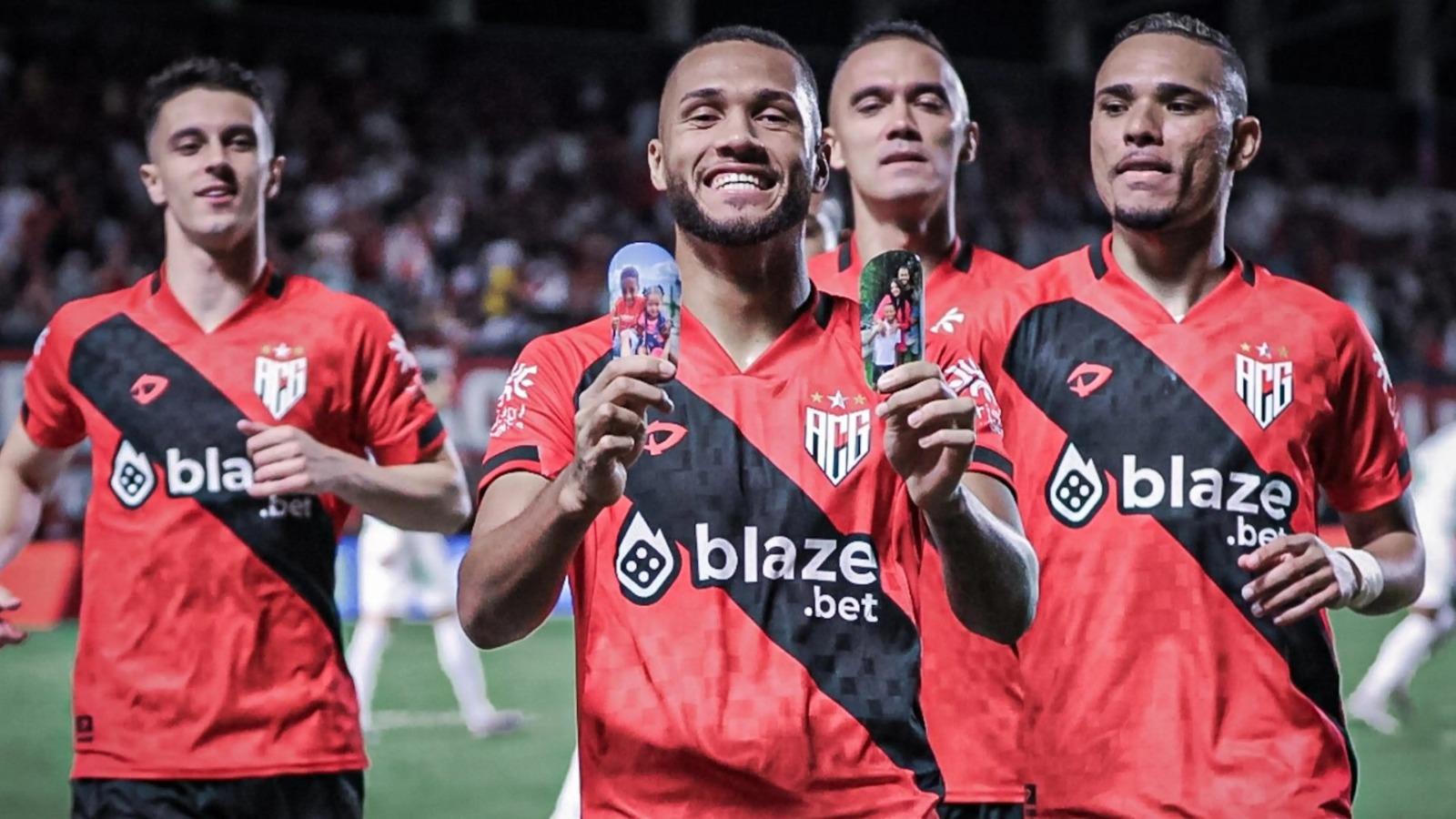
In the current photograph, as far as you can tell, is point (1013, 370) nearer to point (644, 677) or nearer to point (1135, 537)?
point (1135, 537)

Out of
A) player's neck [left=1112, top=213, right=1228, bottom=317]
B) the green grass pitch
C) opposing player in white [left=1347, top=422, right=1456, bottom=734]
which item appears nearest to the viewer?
player's neck [left=1112, top=213, right=1228, bottom=317]

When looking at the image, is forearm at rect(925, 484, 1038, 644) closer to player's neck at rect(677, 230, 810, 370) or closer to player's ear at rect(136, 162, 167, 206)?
player's neck at rect(677, 230, 810, 370)

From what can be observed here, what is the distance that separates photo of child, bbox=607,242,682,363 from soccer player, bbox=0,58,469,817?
197 centimetres

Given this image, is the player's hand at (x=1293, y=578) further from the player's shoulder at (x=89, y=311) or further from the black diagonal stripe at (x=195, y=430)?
the player's shoulder at (x=89, y=311)

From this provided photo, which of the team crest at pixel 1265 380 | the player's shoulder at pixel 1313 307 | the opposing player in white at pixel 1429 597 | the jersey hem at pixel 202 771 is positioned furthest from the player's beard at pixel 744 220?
the opposing player in white at pixel 1429 597

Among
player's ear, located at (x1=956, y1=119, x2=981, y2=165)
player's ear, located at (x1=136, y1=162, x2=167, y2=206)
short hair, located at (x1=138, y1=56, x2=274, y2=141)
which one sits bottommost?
player's ear, located at (x1=136, y1=162, x2=167, y2=206)

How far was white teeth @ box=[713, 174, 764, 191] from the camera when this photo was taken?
2857 millimetres

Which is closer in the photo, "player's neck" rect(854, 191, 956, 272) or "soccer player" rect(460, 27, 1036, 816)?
"soccer player" rect(460, 27, 1036, 816)

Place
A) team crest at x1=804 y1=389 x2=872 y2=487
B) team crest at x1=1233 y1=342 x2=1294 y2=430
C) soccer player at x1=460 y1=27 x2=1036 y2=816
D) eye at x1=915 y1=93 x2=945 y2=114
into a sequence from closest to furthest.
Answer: soccer player at x1=460 y1=27 x2=1036 y2=816 → team crest at x1=804 y1=389 x2=872 y2=487 → team crest at x1=1233 y1=342 x2=1294 y2=430 → eye at x1=915 y1=93 x2=945 y2=114

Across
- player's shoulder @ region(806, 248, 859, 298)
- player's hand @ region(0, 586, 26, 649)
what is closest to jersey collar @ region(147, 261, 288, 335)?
player's hand @ region(0, 586, 26, 649)

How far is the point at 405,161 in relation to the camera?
64.4ft

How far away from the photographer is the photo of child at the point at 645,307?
A: 2.45 meters

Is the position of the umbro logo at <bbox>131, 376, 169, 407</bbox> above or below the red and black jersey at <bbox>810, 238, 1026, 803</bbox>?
above

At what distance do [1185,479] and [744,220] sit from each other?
1296 millimetres
